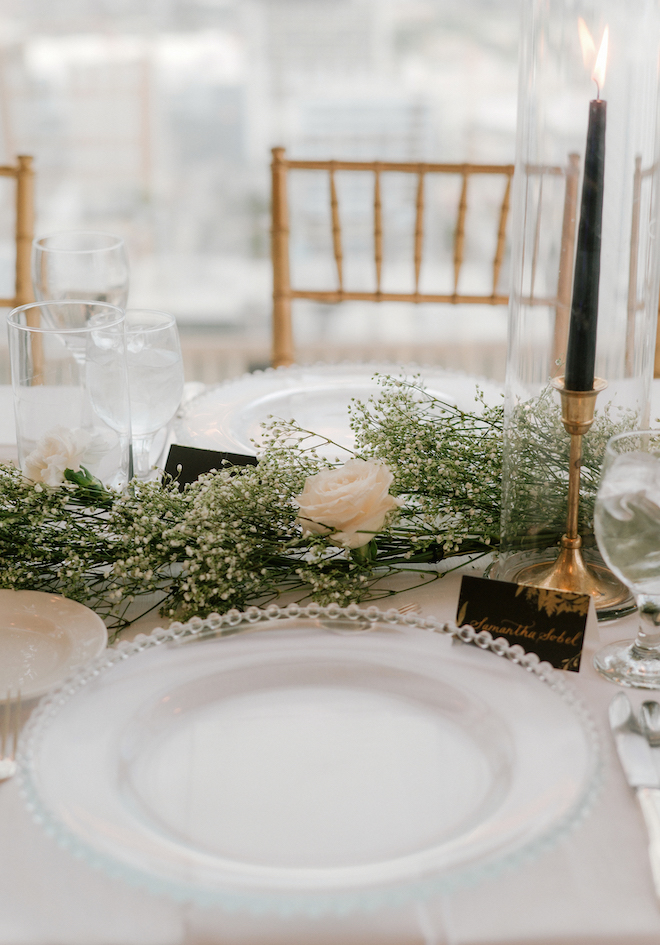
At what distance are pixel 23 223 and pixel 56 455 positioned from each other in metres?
0.99

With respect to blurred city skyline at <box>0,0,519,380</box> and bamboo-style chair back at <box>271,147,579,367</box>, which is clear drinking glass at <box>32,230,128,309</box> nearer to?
bamboo-style chair back at <box>271,147,579,367</box>

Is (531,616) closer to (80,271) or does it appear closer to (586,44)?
(586,44)

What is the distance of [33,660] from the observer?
75cm

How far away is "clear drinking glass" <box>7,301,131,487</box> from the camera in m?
0.87

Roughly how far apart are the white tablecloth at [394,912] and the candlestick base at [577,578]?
265mm

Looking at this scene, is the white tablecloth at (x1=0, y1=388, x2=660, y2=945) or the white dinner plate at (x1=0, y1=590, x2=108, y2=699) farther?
the white dinner plate at (x1=0, y1=590, x2=108, y2=699)

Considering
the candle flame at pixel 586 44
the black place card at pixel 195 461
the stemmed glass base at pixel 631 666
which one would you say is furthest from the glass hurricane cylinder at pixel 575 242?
the black place card at pixel 195 461

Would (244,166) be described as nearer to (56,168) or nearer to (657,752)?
(56,168)

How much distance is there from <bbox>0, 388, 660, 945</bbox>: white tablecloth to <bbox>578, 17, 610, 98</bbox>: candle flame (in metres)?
0.56

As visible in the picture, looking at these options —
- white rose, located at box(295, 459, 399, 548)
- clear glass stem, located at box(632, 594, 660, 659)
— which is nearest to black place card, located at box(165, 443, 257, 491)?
white rose, located at box(295, 459, 399, 548)

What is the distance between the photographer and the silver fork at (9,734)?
643mm

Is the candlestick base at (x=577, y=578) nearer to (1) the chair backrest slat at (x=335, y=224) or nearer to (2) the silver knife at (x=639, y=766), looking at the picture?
(2) the silver knife at (x=639, y=766)

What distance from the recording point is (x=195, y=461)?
1009 millimetres

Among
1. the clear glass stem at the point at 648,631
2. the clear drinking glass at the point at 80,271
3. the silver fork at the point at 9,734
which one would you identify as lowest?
the silver fork at the point at 9,734
